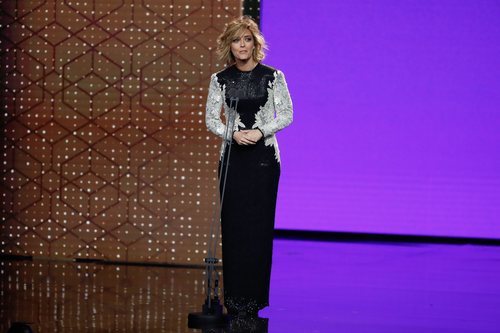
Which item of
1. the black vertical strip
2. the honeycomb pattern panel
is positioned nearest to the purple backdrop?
the black vertical strip

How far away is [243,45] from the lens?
14.7 ft

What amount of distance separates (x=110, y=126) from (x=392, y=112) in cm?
327

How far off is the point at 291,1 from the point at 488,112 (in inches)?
80.1

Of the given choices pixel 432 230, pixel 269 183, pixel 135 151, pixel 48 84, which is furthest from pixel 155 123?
pixel 432 230

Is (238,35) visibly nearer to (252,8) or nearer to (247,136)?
(247,136)

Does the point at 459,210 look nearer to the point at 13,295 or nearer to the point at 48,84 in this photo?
the point at 48,84

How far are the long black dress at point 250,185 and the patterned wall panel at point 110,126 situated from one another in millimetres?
2196

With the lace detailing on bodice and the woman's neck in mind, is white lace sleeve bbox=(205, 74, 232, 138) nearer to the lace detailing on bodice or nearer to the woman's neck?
→ the lace detailing on bodice

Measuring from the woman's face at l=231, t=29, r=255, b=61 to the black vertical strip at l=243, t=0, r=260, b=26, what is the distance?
2190mm

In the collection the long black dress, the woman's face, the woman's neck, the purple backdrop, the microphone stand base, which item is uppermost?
the purple backdrop

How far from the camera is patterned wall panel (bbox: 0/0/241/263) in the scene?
677 centimetres

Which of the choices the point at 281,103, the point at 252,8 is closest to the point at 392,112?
the point at 252,8

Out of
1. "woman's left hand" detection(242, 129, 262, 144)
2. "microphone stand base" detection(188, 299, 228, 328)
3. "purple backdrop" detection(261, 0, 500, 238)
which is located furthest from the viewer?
"purple backdrop" detection(261, 0, 500, 238)

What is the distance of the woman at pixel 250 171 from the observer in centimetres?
452
